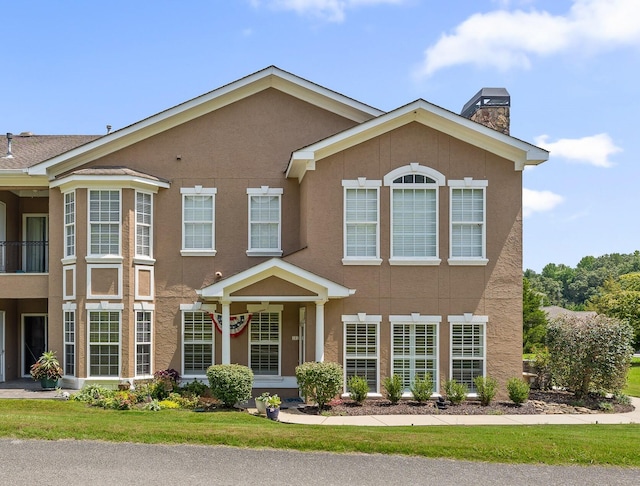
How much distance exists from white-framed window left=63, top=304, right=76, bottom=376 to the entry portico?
458 centimetres

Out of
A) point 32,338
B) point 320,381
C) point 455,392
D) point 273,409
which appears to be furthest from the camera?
point 32,338

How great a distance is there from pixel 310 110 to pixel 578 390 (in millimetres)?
11228

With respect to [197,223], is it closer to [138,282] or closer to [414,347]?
[138,282]

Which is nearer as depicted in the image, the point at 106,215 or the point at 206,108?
the point at 106,215

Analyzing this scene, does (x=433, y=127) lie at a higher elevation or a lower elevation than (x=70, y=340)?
higher

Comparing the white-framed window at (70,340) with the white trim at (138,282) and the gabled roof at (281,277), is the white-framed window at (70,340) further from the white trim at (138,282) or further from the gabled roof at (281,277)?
the gabled roof at (281,277)

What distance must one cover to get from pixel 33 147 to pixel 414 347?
1494cm

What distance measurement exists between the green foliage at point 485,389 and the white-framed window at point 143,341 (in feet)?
30.8

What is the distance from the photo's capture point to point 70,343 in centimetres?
1944

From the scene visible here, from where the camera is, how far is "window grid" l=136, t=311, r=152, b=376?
19266 millimetres

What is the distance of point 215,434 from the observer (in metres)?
12.2

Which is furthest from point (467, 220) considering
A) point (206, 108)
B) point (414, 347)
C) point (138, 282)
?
point (138, 282)

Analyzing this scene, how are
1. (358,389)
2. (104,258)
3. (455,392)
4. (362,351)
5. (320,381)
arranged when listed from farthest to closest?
(104,258) → (362,351) → (455,392) → (358,389) → (320,381)

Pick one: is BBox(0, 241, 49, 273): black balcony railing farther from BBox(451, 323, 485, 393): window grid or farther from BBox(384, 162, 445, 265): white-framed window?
BBox(451, 323, 485, 393): window grid
